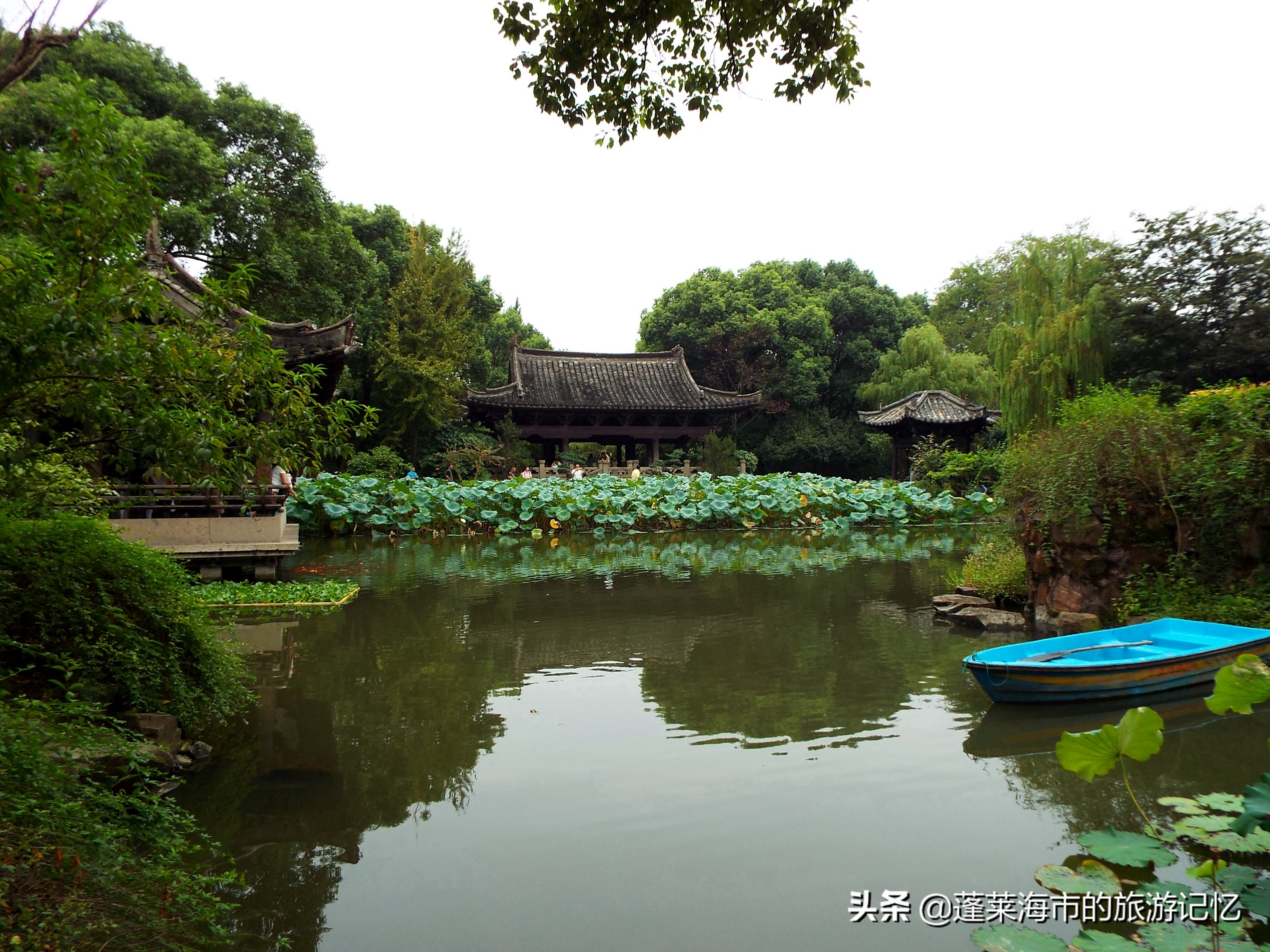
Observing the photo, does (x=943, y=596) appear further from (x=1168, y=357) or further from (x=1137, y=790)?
(x=1168, y=357)

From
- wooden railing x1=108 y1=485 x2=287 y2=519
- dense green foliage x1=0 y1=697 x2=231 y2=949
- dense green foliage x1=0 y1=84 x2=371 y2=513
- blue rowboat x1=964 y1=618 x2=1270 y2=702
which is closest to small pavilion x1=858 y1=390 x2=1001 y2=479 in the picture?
wooden railing x1=108 y1=485 x2=287 y2=519

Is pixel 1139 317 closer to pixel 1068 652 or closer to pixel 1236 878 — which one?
pixel 1068 652

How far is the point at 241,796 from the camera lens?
13.0ft

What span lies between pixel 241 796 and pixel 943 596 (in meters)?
6.63

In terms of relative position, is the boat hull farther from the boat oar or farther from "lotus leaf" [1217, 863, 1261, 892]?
"lotus leaf" [1217, 863, 1261, 892]

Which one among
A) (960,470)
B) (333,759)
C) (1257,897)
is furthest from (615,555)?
(1257,897)

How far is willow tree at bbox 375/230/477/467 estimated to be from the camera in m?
22.7

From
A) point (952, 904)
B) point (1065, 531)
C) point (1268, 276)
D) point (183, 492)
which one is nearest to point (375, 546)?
point (183, 492)

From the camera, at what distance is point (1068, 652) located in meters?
5.38

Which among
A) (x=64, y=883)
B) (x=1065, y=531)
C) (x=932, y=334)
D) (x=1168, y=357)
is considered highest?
(x=932, y=334)

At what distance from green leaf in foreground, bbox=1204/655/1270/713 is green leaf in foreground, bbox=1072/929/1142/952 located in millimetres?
712

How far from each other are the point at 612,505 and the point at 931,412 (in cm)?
1233

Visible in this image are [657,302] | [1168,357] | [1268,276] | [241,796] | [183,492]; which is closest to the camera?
[241,796]

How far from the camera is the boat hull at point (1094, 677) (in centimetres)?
500
